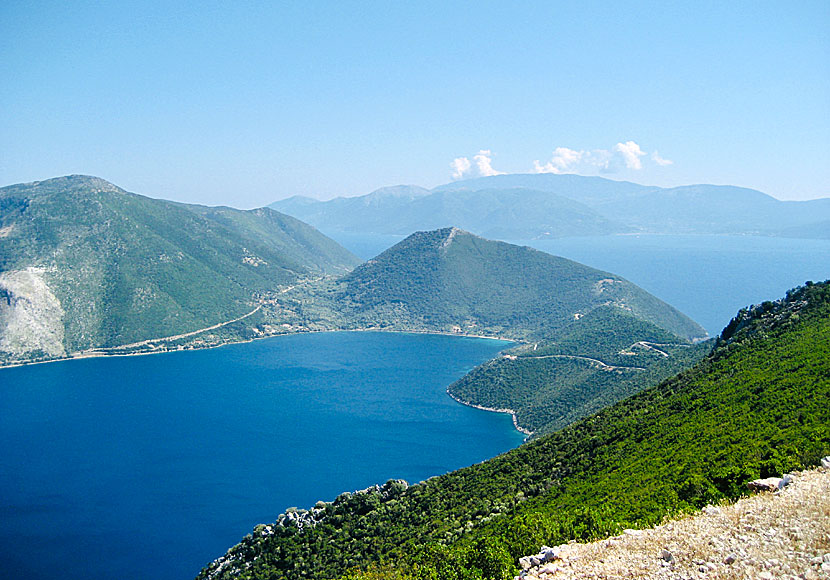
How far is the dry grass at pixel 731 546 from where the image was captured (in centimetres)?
1488

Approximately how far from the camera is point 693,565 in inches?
617

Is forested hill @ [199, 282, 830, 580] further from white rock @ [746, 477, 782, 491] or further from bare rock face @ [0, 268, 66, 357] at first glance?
bare rock face @ [0, 268, 66, 357]

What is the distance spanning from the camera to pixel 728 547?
53.1 ft

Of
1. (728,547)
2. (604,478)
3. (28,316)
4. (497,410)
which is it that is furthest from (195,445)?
(728,547)

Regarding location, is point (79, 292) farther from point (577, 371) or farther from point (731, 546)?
point (731, 546)

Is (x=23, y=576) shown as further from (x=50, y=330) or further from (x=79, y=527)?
(x=50, y=330)

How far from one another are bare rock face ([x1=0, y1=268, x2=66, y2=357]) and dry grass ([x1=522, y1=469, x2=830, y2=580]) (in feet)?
585

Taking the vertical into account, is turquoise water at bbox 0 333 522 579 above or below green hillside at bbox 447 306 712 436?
below

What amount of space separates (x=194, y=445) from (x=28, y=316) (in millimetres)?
96611

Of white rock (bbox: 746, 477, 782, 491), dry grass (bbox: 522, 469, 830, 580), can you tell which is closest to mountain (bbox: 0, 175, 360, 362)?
dry grass (bbox: 522, 469, 830, 580)

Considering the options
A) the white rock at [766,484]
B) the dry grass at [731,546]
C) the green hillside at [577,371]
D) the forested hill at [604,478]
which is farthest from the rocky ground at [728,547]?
the green hillside at [577,371]

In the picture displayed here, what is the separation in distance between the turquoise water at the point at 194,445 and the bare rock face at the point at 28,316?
11.0 m

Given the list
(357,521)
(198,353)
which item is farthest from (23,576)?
(198,353)

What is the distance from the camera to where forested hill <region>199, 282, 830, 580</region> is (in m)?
24.5
